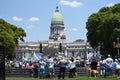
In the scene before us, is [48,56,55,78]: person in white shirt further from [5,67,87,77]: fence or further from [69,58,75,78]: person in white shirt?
[5,67,87,77]: fence

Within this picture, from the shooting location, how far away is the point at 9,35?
100 m

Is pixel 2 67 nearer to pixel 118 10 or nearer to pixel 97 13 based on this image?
pixel 118 10

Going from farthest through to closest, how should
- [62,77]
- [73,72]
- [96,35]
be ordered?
[96,35] → [73,72] → [62,77]

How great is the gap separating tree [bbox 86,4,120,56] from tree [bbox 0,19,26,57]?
1531cm

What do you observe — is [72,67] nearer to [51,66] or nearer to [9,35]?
[51,66]

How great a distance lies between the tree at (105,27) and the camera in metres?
85.6

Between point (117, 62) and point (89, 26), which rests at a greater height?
point (89, 26)

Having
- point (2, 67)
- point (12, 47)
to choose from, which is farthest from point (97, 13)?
point (2, 67)

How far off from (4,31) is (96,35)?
64.9 feet

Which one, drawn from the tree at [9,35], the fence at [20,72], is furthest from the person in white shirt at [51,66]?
the tree at [9,35]

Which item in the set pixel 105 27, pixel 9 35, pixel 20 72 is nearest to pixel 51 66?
pixel 20 72

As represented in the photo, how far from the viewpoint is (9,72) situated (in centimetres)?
4716

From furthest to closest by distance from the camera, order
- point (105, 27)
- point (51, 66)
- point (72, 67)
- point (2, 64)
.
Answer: point (105, 27), point (51, 66), point (72, 67), point (2, 64)

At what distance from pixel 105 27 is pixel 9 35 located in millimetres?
21884
